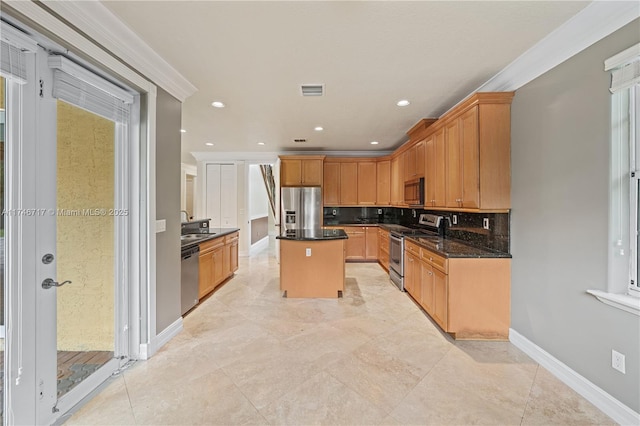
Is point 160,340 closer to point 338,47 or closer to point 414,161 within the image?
point 338,47

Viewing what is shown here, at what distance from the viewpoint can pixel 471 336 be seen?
2611mm

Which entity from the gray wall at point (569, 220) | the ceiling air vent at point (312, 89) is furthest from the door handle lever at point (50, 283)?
the gray wall at point (569, 220)

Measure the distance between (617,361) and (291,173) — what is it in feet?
17.6

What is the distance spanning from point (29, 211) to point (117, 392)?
4.55 ft

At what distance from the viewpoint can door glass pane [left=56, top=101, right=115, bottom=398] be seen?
5.57 ft

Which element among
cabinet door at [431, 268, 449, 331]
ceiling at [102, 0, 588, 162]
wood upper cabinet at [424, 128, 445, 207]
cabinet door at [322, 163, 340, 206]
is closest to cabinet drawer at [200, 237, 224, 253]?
ceiling at [102, 0, 588, 162]

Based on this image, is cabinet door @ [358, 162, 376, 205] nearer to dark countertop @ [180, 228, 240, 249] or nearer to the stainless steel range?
the stainless steel range

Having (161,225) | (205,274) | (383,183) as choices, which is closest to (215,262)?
(205,274)

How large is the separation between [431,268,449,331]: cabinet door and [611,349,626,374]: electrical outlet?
44.1 inches

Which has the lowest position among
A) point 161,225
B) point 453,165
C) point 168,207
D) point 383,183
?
point 161,225

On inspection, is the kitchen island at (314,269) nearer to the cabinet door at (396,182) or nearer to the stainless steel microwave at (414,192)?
the stainless steel microwave at (414,192)

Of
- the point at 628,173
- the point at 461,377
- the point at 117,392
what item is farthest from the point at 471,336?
the point at 117,392

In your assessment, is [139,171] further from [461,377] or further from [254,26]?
[461,377]

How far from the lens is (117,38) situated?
73.9 inches
